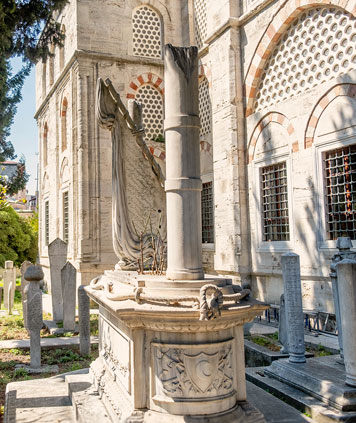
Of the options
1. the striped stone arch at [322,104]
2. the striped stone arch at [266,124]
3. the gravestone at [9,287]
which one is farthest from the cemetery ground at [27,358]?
the striped stone arch at [322,104]

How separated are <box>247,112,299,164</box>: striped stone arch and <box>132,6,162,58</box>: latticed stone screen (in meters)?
6.15

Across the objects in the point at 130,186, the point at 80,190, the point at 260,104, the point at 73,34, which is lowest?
the point at 130,186

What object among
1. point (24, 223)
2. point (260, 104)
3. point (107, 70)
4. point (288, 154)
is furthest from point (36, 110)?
point (288, 154)

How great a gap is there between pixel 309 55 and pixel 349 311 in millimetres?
6581

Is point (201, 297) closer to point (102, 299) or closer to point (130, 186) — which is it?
point (102, 299)

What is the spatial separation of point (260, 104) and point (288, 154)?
1744 mm

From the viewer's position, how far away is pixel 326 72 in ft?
28.8

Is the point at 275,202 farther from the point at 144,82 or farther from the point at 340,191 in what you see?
the point at 144,82

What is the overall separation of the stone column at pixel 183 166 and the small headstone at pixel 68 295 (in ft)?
19.0

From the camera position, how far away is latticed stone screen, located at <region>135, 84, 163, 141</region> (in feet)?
48.3

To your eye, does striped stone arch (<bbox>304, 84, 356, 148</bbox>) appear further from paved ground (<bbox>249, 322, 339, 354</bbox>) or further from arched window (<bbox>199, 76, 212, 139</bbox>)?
arched window (<bbox>199, 76, 212, 139</bbox>)

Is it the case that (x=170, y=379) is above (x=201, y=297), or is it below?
below

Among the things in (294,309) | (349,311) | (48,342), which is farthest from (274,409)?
(48,342)

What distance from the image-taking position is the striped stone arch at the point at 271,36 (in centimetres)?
912
